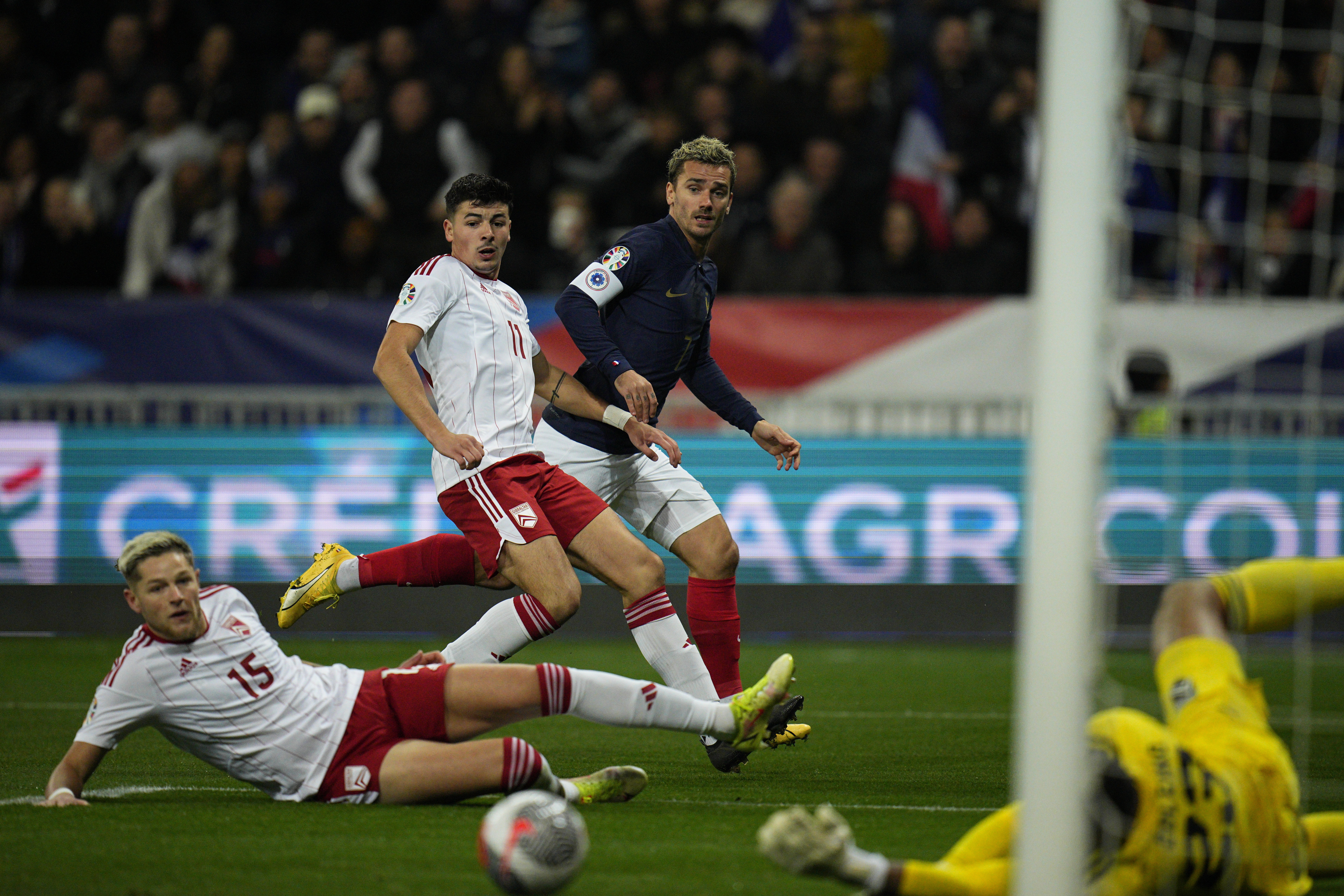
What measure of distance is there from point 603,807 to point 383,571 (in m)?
1.74

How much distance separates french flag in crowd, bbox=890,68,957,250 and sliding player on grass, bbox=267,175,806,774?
6.71 m

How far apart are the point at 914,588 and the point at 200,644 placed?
20.4ft

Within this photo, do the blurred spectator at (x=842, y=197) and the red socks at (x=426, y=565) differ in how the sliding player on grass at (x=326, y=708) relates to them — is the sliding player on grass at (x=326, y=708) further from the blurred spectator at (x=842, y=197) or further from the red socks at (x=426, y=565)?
the blurred spectator at (x=842, y=197)

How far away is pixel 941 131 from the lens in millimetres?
12102

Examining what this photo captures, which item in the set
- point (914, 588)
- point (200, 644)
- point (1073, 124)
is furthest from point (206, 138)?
point (1073, 124)

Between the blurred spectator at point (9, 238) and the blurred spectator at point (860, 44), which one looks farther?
the blurred spectator at point (860, 44)

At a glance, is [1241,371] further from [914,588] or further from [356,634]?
[356,634]

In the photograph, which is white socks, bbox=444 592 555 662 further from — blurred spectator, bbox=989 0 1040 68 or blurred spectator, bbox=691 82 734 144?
blurred spectator, bbox=989 0 1040 68

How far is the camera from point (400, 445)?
9992mm

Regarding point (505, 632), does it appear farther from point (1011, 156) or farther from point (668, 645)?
point (1011, 156)

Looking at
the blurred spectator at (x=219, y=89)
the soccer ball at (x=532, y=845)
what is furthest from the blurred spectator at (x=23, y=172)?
the soccer ball at (x=532, y=845)

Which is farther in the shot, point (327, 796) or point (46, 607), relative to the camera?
point (46, 607)

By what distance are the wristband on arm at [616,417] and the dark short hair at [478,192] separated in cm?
85

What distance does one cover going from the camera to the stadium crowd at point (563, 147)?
11.4 metres
